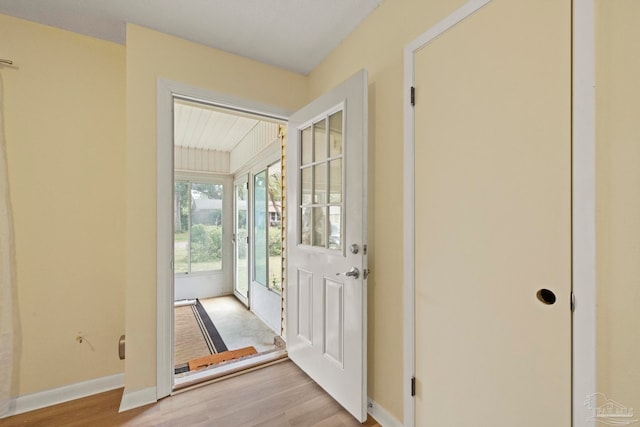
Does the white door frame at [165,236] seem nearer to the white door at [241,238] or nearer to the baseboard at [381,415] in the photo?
the baseboard at [381,415]

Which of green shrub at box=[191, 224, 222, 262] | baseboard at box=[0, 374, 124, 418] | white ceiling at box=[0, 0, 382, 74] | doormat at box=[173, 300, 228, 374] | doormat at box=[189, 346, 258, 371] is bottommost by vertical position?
doormat at box=[173, 300, 228, 374]

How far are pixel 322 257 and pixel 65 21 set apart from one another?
7.51 ft

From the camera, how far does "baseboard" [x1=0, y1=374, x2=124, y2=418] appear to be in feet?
5.48

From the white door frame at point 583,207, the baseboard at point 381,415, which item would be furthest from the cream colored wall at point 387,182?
the white door frame at point 583,207

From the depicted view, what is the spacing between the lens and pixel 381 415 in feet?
5.18

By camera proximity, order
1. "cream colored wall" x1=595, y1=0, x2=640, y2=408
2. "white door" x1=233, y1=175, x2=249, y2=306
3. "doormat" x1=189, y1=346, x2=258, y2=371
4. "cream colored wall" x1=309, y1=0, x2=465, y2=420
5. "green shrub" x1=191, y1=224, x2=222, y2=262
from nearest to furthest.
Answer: "cream colored wall" x1=595, y1=0, x2=640, y2=408
"cream colored wall" x1=309, y1=0, x2=465, y2=420
"doormat" x1=189, y1=346, x2=258, y2=371
"white door" x1=233, y1=175, x2=249, y2=306
"green shrub" x1=191, y1=224, x2=222, y2=262

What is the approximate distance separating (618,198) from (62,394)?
3.05 m

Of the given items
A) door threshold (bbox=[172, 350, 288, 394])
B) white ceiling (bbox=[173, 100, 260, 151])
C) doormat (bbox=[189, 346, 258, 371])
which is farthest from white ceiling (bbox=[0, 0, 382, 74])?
doormat (bbox=[189, 346, 258, 371])

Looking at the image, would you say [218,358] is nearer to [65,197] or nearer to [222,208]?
[65,197]

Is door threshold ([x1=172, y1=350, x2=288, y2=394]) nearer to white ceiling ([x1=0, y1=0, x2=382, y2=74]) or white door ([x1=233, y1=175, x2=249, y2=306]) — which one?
white door ([x1=233, y1=175, x2=249, y2=306])

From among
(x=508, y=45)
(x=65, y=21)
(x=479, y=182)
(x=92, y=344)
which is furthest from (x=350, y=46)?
(x=92, y=344)

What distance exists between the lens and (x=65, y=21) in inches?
68.3

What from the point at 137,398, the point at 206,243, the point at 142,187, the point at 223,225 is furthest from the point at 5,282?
the point at 223,225

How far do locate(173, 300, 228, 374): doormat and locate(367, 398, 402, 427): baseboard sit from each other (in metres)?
1.82
